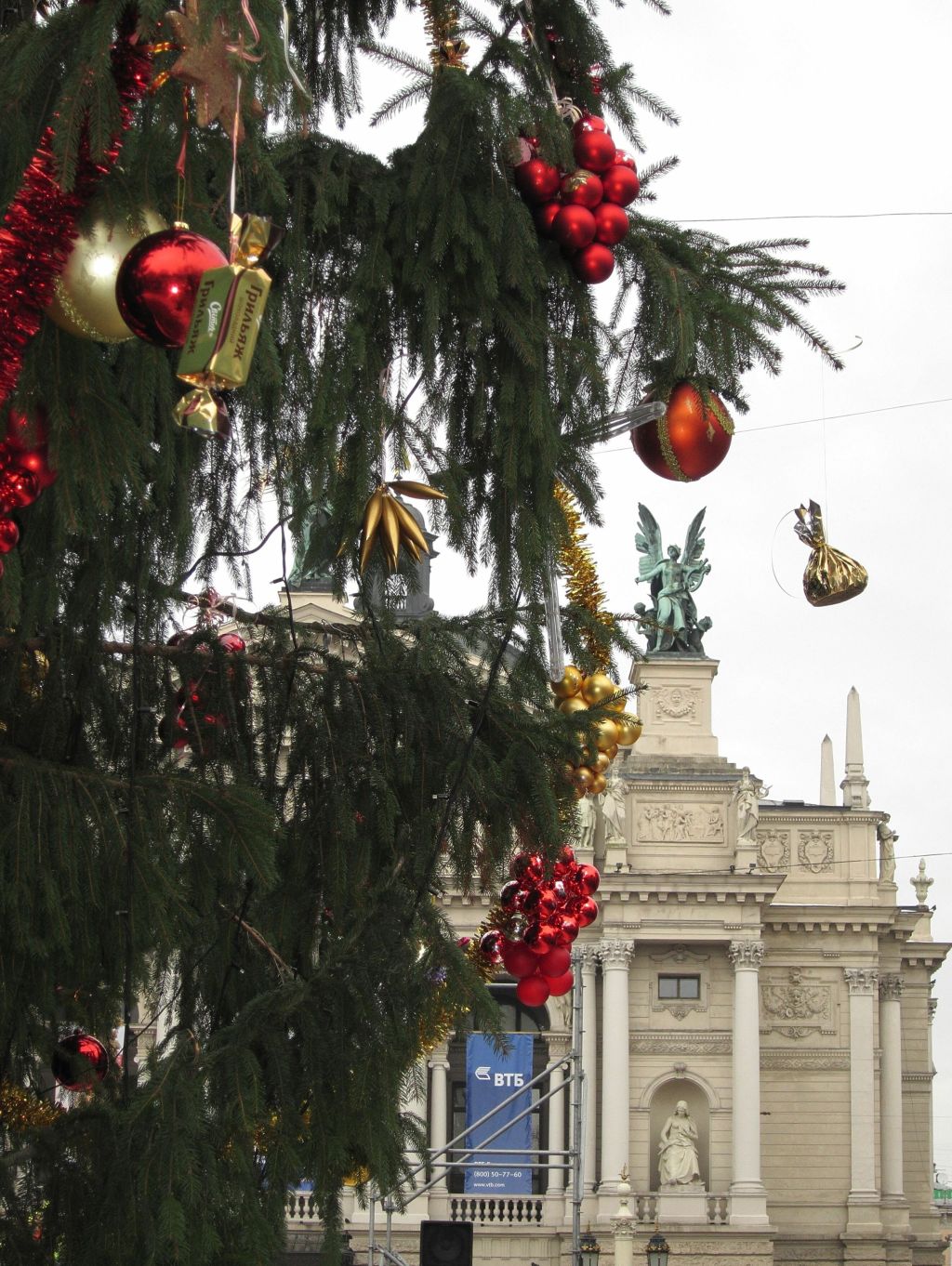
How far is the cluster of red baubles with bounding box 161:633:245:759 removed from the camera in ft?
20.1

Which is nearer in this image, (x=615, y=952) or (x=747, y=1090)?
(x=747, y=1090)

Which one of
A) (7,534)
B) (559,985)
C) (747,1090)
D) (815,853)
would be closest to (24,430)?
(7,534)

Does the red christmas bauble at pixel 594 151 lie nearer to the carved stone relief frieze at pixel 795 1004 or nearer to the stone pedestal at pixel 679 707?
the stone pedestal at pixel 679 707

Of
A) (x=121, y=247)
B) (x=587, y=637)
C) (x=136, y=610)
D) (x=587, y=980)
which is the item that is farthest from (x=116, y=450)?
(x=587, y=980)

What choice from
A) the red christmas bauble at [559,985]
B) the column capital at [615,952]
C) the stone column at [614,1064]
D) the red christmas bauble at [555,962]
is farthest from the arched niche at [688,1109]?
the red christmas bauble at [555,962]

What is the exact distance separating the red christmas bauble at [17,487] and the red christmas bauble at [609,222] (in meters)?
2.01

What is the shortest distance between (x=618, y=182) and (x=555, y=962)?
254cm

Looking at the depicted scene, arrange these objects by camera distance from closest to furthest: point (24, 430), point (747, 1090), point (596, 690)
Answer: point (24, 430) < point (596, 690) < point (747, 1090)

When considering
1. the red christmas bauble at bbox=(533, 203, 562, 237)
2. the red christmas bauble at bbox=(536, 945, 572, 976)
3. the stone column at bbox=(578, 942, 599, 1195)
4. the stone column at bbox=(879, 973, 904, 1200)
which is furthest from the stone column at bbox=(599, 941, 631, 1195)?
the red christmas bauble at bbox=(533, 203, 562, 237)

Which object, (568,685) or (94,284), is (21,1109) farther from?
(94,284)

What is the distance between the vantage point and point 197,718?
6.16m

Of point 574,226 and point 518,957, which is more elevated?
point 574,226

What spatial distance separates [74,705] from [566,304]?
1792mm

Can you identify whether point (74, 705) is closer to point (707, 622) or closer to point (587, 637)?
point (587, 637)
